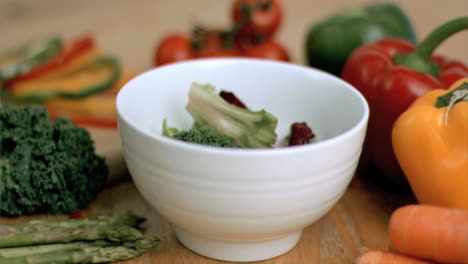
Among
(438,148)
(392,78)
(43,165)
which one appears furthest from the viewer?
(392,78)

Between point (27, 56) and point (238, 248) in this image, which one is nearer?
point (238, 248)

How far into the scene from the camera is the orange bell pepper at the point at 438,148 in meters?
1.53

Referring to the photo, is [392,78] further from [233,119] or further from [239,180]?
[239,180]

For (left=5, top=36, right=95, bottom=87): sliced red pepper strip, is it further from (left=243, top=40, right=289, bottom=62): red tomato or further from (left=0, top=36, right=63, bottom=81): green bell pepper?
(left=243, top=40, right=289, bottom=62): red tomato

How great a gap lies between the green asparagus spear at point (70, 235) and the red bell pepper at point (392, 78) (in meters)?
0.80

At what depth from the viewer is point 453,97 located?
1.59 meters

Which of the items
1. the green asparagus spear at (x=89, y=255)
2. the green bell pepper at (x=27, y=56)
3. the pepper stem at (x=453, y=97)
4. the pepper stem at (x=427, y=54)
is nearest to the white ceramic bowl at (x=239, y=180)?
the green asparagus spear at (x=89, y=255)

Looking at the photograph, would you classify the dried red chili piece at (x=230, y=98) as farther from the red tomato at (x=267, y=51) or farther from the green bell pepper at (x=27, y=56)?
the green bell pepper at (x=27, y=56)

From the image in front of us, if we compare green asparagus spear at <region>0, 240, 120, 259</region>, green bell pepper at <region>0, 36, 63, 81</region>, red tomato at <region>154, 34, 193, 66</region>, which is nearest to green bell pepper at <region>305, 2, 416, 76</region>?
red tomato at <region>154, 34, 193, 66</region>

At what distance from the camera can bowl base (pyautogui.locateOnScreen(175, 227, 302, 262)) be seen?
4.85ft

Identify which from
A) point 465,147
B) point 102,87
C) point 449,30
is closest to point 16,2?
point 102,87

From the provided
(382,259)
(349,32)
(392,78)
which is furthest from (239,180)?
(349,32)

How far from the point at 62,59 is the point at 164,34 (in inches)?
32.0

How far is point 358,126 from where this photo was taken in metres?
1.42
